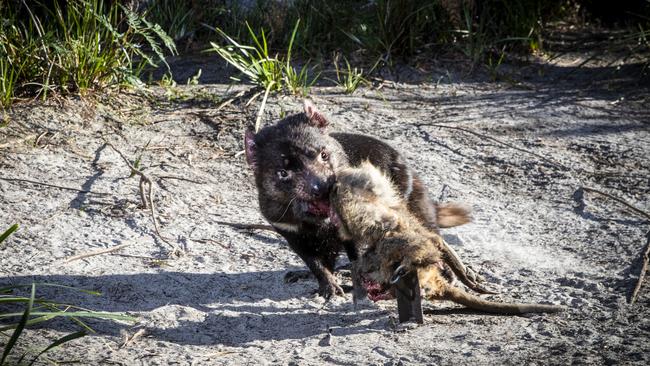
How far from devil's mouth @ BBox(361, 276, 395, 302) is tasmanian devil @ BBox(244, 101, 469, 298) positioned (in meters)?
0.41

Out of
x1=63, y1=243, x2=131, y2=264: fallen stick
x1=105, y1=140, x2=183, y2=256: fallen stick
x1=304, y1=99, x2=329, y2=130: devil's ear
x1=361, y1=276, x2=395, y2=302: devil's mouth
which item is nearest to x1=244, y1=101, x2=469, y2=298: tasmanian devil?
x1=304, y1=99, x2=329, y2=130: devil's ear

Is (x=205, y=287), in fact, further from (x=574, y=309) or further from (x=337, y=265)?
(x=574, y=309)

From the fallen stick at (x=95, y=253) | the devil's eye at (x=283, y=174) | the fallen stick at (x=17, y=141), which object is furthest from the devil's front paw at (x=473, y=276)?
the fallen stick at (x=17, y=141)

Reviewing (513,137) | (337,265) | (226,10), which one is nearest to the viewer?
(337,265)

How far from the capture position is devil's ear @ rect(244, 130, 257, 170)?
3998 millimetres

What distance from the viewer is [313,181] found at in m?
3.49

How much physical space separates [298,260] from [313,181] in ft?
2.74

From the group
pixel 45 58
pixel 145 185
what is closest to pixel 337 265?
pixel 145 185

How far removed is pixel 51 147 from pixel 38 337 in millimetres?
2080

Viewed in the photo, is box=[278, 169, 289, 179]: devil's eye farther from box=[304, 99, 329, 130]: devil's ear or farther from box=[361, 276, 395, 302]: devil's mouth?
box=[361, 276, 395, 302]: devil's mouth

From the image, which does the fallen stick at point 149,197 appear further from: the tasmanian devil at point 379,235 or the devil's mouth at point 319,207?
the tasmanian devil at point 379,235

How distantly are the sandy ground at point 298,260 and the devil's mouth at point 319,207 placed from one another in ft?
1.44

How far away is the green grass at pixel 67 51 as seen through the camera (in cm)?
505

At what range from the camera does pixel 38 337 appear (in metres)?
3.06
